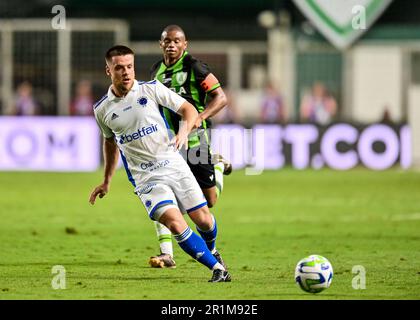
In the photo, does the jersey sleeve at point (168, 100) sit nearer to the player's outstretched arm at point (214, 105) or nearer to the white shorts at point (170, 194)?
the white shorts at point (170, 194)

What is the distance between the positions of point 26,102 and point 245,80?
6.80 meters

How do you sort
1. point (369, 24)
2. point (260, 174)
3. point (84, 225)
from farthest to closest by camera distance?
point (369, 24)
point (260, 174)
point (84, 225)

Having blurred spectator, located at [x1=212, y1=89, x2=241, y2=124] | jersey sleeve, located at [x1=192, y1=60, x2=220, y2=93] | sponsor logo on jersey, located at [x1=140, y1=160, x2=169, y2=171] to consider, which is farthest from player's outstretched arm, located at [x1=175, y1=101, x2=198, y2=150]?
blurred spectator, located at [x1=212, y1=89, x2=241, y2=124]

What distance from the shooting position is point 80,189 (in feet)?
72.2

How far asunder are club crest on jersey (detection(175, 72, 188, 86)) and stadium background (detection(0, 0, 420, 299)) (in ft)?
24.4

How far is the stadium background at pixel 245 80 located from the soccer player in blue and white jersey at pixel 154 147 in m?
8.57

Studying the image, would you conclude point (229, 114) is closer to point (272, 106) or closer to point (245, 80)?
point (272, 106)

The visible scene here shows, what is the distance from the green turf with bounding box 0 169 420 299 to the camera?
9.64 metres

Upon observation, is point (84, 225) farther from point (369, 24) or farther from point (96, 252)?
point (369, 24)

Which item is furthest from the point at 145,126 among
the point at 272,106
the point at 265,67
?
the point at 265,67

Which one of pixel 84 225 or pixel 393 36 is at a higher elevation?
pixel 393 36

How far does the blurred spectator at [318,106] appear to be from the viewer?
2847cm

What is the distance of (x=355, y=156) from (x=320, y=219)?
942 centimetres

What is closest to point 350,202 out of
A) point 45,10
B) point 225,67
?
point 225,67
